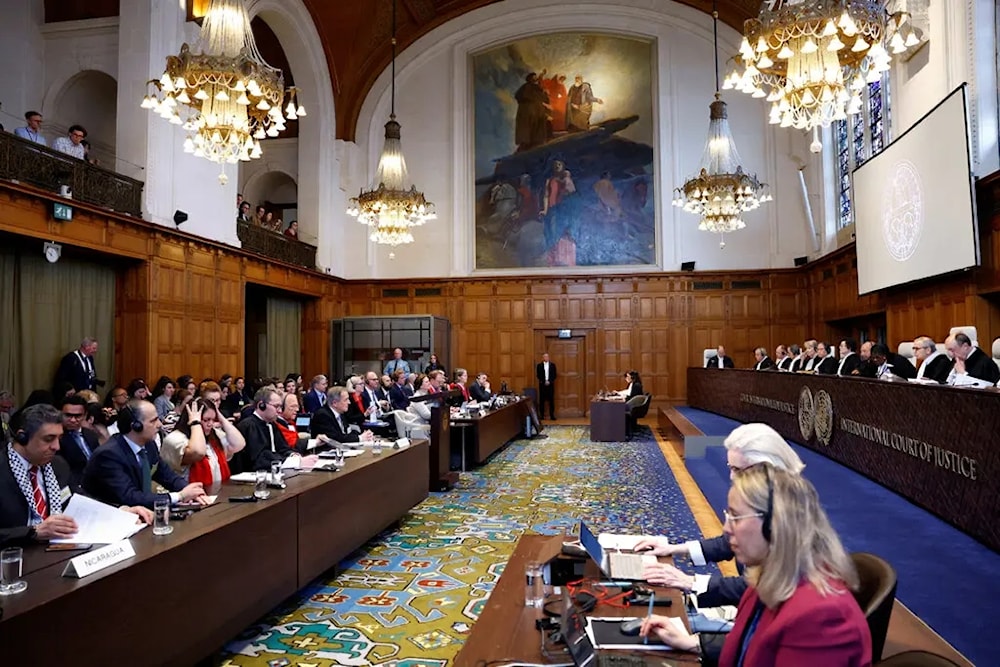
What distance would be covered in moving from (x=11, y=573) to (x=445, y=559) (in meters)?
3.12

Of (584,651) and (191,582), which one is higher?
(584,651)

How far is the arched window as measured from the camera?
10.8 metres

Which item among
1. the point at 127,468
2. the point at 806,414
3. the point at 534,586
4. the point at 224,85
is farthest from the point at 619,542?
the point at 224,85

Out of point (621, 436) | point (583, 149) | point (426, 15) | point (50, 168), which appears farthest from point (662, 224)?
point (50, 168)

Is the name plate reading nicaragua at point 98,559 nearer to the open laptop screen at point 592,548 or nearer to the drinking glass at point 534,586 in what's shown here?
the drinking glass at point 534,586

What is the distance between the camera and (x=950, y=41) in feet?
27.2

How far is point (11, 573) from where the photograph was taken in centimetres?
231

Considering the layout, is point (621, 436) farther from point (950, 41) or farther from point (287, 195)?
point (287, 195)

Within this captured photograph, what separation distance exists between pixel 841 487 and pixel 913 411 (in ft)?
2.97

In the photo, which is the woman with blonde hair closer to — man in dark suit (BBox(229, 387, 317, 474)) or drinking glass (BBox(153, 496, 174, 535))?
drinking glass (BBox(153, 496, 174, 535))

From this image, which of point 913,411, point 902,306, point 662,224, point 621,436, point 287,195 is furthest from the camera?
point 287,195

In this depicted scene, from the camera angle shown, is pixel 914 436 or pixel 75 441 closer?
pixel 914 436

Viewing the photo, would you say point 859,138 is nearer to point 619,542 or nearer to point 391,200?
point 391,200

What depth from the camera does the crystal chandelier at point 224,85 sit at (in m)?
6.46
